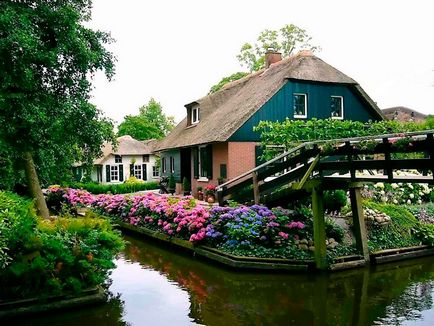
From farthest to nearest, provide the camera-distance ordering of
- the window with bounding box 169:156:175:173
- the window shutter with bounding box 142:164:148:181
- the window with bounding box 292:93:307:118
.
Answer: the window shutter with bounding box 142:164:148:181
the window with bounding box 169:156:175:173
the window with bounding box 292:93:307:118

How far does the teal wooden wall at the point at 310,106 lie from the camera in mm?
20469

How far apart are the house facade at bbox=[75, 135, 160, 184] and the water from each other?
35.1 m

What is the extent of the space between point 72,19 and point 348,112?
597 inches

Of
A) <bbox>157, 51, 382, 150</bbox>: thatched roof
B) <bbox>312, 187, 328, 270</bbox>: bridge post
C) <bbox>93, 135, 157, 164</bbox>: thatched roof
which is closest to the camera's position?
<bbox>312, 187, 328, 270</bbox>: bridge post

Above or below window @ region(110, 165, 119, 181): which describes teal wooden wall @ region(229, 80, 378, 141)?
above

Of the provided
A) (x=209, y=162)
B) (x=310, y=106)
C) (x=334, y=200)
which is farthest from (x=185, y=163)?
(x=334, y=200)

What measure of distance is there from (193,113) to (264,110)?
8634 millimetres

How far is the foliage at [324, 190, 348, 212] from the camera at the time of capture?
1323 centimetres

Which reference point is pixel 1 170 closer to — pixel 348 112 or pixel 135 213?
pixel 135 213

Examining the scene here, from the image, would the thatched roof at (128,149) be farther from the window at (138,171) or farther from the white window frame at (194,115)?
the white window frame at (194,115)

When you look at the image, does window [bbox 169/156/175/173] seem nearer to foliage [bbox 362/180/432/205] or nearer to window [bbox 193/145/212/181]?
window [bbox 193/145/212/181]

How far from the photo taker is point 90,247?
7.57 meters

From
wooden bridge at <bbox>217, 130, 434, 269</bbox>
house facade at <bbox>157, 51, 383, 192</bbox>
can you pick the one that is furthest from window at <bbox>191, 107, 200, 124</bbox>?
wooden bridge at <bbox>217, 130, 434, 269</bbox>

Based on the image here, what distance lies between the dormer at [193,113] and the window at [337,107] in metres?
8.75
